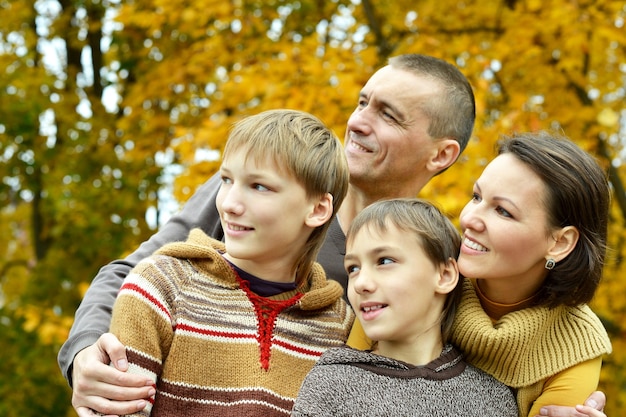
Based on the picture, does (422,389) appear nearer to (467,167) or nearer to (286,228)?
(286,228)

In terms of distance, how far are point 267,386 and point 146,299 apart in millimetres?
366

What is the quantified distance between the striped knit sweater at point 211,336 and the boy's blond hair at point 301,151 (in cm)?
18

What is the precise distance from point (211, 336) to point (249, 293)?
0.17 meters

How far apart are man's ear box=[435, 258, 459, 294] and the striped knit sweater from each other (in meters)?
0.33

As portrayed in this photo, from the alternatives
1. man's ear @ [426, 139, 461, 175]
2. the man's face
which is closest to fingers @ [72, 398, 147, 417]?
the man's face

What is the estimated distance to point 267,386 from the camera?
81.0 inches

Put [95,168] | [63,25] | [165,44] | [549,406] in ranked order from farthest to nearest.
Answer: [63,25], [95,168], [165,44], [549,406]

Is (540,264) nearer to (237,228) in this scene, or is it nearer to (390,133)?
(237,228)

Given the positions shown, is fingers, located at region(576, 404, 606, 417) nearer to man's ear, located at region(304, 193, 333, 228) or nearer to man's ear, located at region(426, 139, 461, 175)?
man's ear, located at region(304, 193, 333, 228)

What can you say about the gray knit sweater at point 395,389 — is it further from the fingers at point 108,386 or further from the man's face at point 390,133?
the man's face at point 390,133

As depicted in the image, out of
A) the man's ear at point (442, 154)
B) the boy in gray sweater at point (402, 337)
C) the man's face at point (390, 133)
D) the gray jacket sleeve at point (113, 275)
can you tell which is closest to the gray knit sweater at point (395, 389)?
the boy in gray sweater at point (402, 337)

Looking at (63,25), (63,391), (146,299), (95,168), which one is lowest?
(63,391)

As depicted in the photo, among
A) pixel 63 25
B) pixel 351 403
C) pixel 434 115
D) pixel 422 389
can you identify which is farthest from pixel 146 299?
pixel 63 25

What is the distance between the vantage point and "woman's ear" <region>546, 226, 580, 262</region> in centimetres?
208
